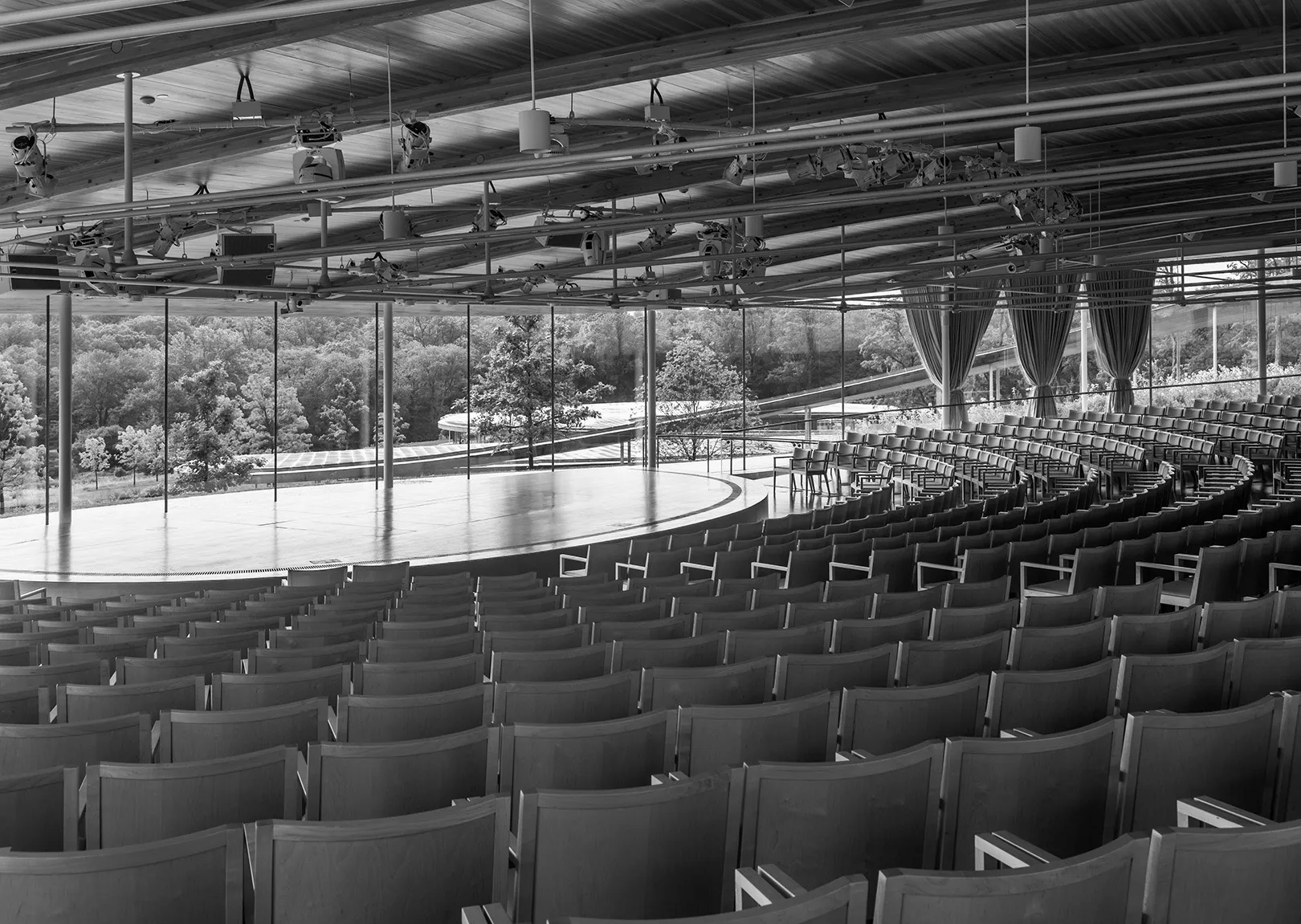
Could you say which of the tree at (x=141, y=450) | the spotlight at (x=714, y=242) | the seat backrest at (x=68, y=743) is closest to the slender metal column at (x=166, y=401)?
the tree at (x=141, y=450)

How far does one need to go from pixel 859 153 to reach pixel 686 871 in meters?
9.52

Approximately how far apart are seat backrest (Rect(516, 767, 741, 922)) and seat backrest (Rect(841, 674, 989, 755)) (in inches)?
42.3

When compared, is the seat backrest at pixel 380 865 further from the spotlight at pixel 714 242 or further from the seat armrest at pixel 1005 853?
the spotlight at pixel 714 242

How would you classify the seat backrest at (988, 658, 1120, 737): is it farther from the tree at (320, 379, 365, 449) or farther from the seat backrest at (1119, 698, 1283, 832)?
the tree at (320, 379, 365, 449)

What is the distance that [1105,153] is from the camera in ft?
52.0

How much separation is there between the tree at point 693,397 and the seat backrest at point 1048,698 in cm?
1974

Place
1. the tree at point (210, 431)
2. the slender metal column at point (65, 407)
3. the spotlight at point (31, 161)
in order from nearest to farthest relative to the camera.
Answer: the spotlight at point (31, 161)
the slender metal column at point (65, 407)
the tree at point (210, 431)

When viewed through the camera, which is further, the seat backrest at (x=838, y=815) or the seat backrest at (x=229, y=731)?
the seat backrest at (x=229, y=731)

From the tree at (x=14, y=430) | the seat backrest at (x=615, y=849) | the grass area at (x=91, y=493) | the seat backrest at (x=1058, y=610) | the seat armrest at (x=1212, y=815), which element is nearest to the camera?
the seat backrest at (x=615, y=849)

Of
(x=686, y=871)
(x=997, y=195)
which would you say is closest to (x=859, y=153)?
(x=997, y=195)

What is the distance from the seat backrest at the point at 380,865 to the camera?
7.88 ft

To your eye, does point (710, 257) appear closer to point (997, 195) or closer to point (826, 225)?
point (997, 195)

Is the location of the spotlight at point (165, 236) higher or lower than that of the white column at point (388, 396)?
higher

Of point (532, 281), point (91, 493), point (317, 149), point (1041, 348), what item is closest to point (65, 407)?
point (91, 493)
